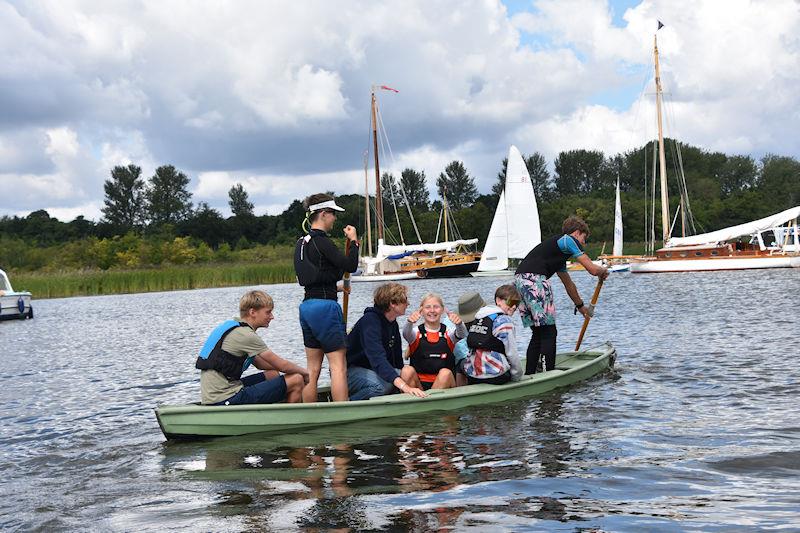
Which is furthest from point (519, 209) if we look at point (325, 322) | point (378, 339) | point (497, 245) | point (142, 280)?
point (325, 322)

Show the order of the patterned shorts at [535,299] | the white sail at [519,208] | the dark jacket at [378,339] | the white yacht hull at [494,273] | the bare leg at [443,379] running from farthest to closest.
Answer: the white yacht hull at [494,273], the white sail at [519,208], the patterned shorts at [535,299], the bare leg at [443,379], the dark jacket at [378,339]

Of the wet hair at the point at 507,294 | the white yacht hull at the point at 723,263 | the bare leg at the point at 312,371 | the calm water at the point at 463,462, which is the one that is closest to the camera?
the calm water at the point at 463,462

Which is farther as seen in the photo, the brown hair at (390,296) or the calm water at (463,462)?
the brown hair at (390,296)

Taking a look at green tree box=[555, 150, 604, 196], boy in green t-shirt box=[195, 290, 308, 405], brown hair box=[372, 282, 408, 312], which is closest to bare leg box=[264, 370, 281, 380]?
boy in green t-shirt box=[195, 290, 308, 405]

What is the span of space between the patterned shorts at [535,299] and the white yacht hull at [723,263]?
147 ft

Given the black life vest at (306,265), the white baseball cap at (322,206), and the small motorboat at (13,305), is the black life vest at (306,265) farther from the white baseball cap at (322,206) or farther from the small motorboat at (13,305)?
the small motorboat at (13,305)

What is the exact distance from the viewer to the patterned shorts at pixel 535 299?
32.4 feet

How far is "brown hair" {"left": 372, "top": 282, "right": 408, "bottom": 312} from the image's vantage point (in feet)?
27.3

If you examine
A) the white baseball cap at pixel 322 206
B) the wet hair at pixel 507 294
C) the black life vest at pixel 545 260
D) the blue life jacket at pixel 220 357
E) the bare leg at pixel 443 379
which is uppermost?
the white baseball cap at pixel 322 206

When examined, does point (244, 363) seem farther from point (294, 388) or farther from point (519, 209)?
point (519, 209)

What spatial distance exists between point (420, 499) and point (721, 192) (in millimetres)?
100941

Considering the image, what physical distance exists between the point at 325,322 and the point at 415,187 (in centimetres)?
11570

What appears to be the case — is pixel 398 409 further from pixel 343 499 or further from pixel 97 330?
pixel 97 330

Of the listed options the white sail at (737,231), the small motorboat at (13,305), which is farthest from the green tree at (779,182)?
the small motorboat at (13,305)
